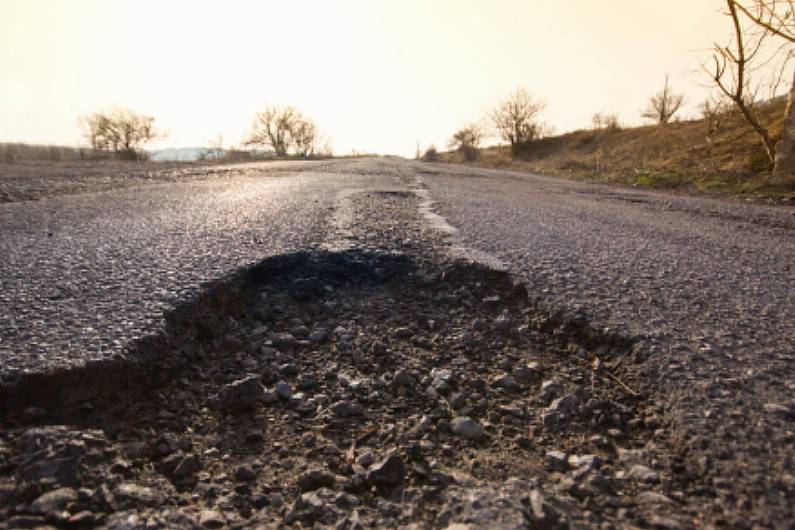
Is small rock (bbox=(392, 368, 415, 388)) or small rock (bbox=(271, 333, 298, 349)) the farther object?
small rock (bbox=(271, 333, 298, 349))

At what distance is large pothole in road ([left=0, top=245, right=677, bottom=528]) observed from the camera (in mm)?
796

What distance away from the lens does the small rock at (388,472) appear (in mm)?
869

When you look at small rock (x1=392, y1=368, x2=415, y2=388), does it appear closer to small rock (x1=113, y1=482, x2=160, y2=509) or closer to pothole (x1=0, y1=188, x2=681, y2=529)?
pothole (x1=0, y1=188, x2=681, y2=529)

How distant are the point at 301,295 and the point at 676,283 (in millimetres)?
1492

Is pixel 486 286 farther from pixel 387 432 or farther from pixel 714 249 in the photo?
pixel 714 249

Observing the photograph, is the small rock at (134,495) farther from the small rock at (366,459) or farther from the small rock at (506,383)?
the small rock at (506,383)

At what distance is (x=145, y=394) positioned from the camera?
1.14 meters

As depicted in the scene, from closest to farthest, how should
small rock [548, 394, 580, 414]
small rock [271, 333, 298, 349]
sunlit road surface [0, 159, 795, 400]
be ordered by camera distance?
1. small rock [548, 394, 580, 414]
2. sunlit road surface [0, 159, 795, 400]
3. small rock [271, 333, 298, 349]

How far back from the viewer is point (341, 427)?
3.47 ft

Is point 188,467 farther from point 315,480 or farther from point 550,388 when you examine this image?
point 550,388

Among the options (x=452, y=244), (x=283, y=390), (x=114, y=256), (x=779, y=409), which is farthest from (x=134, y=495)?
(x=452, y=244)

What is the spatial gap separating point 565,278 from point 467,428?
3.38ft

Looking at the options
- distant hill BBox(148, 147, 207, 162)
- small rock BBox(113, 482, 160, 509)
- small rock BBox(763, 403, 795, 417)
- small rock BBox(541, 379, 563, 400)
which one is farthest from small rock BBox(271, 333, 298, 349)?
distant hill BBox(148, 147, 207, 162)

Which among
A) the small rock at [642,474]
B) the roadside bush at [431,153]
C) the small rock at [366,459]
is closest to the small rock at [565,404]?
the small rock at [642,474]
